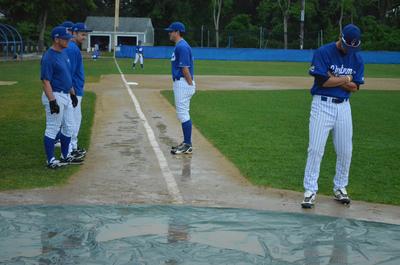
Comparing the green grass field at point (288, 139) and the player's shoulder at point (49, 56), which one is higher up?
the player's shoulder at point (49, 56)

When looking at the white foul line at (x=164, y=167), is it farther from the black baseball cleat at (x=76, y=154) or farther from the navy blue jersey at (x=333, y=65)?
the navy blue jersey at (x=333, y=65)

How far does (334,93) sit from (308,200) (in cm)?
123

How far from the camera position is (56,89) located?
8578mm

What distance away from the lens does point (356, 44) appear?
6734 mm

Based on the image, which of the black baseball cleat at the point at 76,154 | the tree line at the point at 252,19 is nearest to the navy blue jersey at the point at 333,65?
the black baseball cleat at the point at 76,154

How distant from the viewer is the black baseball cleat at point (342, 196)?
7199mm

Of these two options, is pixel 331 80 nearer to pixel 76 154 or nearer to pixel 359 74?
pixel 359 74

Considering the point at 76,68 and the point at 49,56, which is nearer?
the point at 49,56

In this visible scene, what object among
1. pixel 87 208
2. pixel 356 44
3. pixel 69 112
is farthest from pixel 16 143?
pixel 356 44

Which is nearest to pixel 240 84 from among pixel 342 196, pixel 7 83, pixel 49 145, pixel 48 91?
pixel 7 83

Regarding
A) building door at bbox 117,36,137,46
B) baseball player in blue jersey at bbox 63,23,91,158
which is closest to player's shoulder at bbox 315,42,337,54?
baseball player in blue jersey at bbox 63,23,91,158

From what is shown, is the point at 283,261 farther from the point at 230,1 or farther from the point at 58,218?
the point at 230,1

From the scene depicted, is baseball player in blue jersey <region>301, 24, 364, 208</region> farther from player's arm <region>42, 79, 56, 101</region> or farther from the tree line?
the tree line

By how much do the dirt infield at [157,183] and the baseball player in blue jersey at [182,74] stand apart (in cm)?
40
